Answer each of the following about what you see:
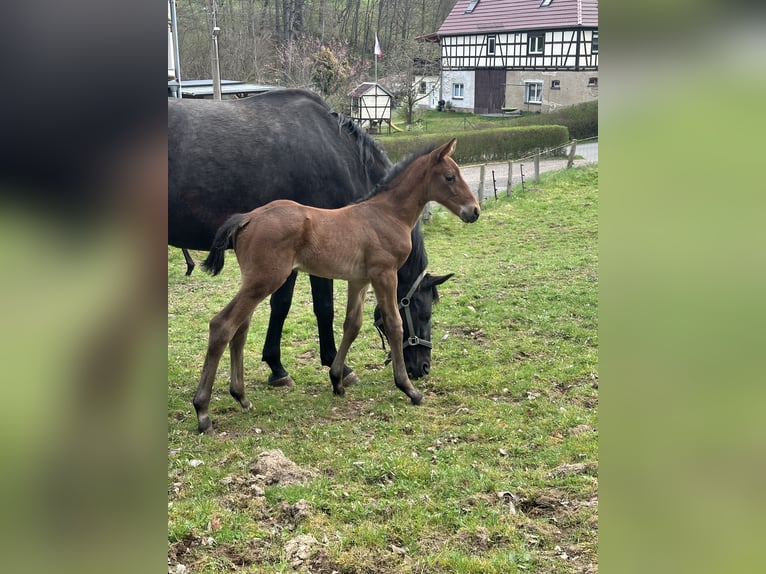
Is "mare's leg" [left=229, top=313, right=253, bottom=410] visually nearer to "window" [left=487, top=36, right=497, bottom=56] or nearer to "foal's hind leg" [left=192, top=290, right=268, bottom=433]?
"foal's hind leg" [left=192, top=290, right=268, bottom=433]

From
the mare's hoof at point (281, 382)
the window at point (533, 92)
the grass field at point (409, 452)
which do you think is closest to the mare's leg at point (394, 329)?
the grass field at point (409, 452)

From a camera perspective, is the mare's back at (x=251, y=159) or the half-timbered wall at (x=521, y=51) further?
the half-timbered wall at (x=521, y=51)

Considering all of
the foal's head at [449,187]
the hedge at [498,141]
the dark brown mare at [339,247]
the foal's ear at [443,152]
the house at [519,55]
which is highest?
the house at [519,55]

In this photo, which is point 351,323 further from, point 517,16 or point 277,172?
point 517,16

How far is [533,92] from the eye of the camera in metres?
36.5

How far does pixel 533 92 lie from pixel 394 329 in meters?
33.7

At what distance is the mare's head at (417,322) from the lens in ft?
20.5

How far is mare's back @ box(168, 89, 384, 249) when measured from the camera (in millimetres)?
5578

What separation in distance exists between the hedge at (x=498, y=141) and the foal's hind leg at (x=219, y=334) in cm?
1817

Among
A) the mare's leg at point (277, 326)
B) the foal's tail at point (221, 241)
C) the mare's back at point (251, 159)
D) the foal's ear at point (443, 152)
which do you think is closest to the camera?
the foal's tail at point (221, 241)

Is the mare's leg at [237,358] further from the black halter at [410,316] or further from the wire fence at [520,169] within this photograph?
the wire fence at [520,169]

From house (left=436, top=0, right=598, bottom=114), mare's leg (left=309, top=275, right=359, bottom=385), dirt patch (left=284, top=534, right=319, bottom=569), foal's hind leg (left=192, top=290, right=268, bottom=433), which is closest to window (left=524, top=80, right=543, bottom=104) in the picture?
house (left=436, top=0, right=598, bottom=114)
